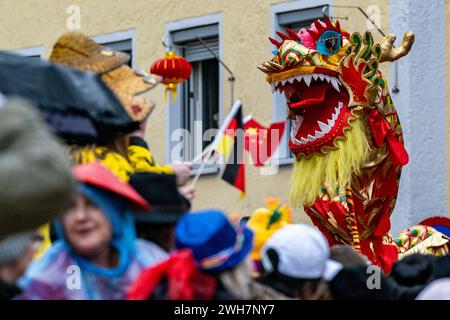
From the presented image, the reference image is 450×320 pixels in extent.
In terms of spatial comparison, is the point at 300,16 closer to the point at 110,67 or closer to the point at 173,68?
the point at 173,68

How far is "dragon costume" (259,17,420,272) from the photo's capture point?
41.8 feet

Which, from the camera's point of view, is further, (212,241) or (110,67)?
(110,67)

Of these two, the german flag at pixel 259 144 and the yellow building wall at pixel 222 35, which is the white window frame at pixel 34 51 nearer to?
the yellow building wall at pixel 222 35

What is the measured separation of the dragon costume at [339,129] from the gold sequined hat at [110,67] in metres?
3.39

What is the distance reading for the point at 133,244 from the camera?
7.36 m

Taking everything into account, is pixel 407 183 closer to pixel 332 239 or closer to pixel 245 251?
pixel 332 239

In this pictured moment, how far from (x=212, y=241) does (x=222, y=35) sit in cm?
1188

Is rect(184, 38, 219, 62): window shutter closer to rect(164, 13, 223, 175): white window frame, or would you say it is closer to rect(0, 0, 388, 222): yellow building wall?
rect(164, 13, 223, 175): white window frame

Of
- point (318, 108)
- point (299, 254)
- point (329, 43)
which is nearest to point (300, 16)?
point (329, 43)

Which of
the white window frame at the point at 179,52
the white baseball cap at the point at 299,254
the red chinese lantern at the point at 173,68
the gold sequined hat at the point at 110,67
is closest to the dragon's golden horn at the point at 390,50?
the red chinese lantern at the point at 173,68

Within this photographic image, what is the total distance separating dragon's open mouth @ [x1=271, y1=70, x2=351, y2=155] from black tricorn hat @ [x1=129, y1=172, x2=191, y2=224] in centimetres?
407

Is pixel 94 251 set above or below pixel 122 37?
below

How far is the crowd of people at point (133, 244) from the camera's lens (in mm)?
5902
